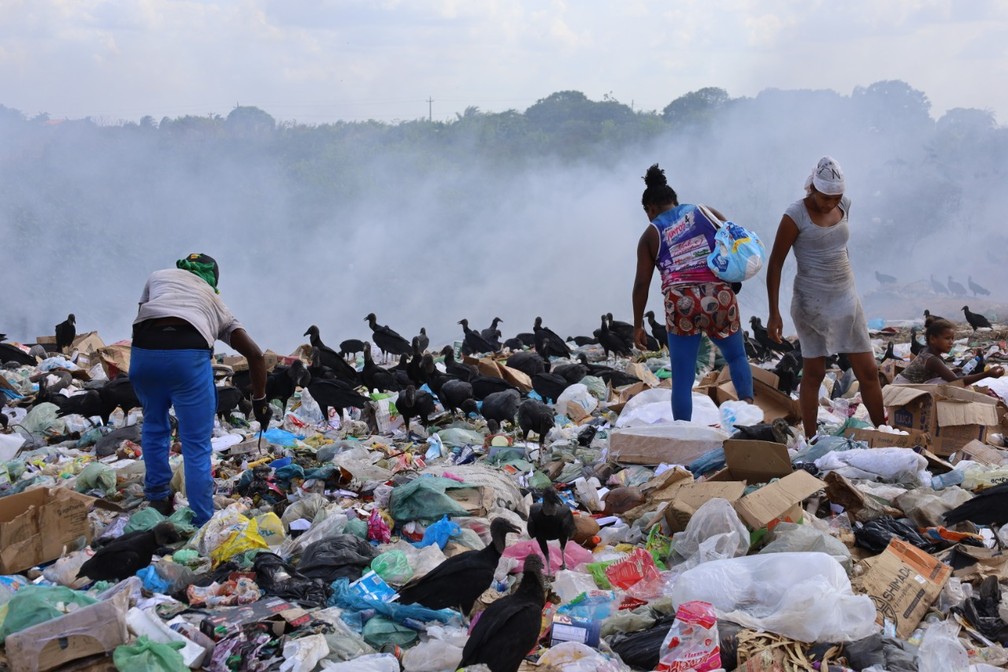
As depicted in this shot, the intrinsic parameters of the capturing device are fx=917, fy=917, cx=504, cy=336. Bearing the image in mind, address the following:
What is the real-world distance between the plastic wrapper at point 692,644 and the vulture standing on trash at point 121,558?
2.48 metres

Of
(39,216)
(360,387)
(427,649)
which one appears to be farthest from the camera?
(39,216)

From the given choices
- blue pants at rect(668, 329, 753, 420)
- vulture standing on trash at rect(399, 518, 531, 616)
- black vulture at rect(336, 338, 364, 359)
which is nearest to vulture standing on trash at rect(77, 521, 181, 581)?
vulture standing on trash at rect(399, 518, 531, 616)

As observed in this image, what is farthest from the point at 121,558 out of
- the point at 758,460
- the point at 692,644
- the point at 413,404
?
the point at 413,404

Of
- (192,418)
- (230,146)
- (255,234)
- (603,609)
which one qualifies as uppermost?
(230,146)

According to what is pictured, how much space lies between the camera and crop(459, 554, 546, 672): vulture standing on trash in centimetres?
310

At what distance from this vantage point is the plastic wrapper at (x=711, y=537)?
13.3ft

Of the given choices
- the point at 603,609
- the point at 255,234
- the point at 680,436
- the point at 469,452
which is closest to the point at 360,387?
the point at 469,452

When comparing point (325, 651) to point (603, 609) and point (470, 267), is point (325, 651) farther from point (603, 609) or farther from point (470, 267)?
point (470, 267)

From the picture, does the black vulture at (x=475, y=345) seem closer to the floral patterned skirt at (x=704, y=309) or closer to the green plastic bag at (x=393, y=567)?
the floral patterned skirt at (x=704, y=309)

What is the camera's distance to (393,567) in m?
4.19

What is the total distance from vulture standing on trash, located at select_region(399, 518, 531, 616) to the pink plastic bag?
0.54 metres

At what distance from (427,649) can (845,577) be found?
1.66 metres

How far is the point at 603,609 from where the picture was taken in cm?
383

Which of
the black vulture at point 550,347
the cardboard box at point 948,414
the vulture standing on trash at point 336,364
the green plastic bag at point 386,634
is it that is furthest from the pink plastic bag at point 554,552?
the black vulture at point 550,347
